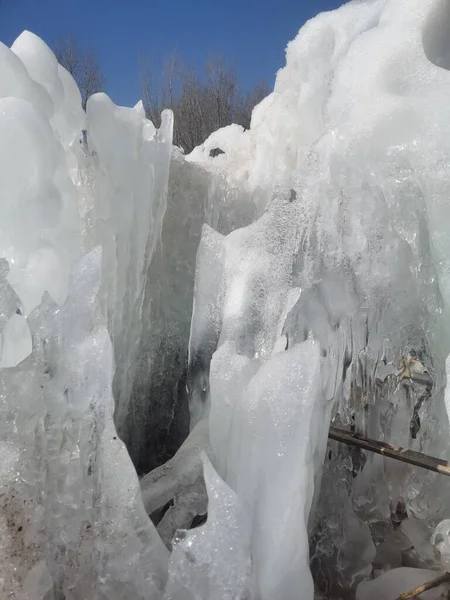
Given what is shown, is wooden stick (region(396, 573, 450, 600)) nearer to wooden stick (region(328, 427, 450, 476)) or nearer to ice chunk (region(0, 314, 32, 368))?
wooden stick (region(328, 427, 450, 476))

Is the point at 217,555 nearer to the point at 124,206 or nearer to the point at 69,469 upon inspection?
the point at 69,469

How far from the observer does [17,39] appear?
2309 mm

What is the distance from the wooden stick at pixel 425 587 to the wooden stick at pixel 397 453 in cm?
26

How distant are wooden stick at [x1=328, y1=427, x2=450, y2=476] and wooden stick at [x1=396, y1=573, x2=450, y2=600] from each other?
0.26m

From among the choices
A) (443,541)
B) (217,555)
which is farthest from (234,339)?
(443,541)

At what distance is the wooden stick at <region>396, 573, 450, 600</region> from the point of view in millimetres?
1290

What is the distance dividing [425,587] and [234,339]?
2.85 feet

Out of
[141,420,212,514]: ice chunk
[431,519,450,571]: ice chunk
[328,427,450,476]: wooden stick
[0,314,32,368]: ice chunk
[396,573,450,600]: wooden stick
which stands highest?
[0,314,32,368]: ice chunk

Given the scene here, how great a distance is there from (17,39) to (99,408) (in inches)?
70.4

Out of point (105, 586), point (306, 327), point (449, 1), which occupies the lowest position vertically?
point (105, 586)

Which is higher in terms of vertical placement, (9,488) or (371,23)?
(371,23)

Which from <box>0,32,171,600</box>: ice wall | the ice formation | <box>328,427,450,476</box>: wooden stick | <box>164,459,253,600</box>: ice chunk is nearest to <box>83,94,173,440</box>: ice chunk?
the ice formation

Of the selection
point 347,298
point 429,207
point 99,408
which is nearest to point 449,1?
point 429,207

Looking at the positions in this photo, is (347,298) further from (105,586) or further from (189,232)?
(189,232)
